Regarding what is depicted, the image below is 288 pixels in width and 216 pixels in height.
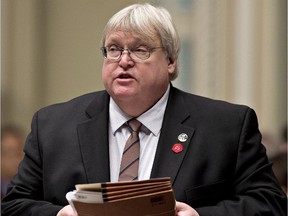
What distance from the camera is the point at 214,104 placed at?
405 centimetres

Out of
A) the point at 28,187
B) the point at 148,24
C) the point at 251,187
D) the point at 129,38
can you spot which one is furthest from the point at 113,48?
the point at 251,187

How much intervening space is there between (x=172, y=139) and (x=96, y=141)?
367mm

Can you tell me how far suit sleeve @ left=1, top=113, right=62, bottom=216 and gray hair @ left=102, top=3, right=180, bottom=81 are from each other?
Answer: 0.64 metres

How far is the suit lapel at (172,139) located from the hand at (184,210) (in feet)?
0.80

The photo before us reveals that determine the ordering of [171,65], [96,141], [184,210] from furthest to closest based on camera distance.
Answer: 1. [171,65]
2. [96,141]
3. [184,210]

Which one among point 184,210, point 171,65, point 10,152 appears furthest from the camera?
point 10,152

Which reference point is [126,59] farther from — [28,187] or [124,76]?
[28,187]

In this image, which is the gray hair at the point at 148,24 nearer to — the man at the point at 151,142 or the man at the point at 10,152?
the man at the point at 151,142

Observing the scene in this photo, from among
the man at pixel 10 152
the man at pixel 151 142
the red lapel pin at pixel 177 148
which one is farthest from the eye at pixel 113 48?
the man at pixel 10 152

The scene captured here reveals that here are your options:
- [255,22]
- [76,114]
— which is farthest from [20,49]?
[76,114]

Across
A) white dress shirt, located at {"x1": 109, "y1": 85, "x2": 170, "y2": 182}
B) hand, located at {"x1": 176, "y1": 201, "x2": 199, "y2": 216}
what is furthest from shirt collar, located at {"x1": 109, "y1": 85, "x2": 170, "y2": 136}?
hand, located at {"x1": 176, "y1": 201, "x2": 199, "y2": 216}

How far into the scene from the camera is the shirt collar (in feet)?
13.0

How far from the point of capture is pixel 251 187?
12.5ft

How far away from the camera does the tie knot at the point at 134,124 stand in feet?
13.0
